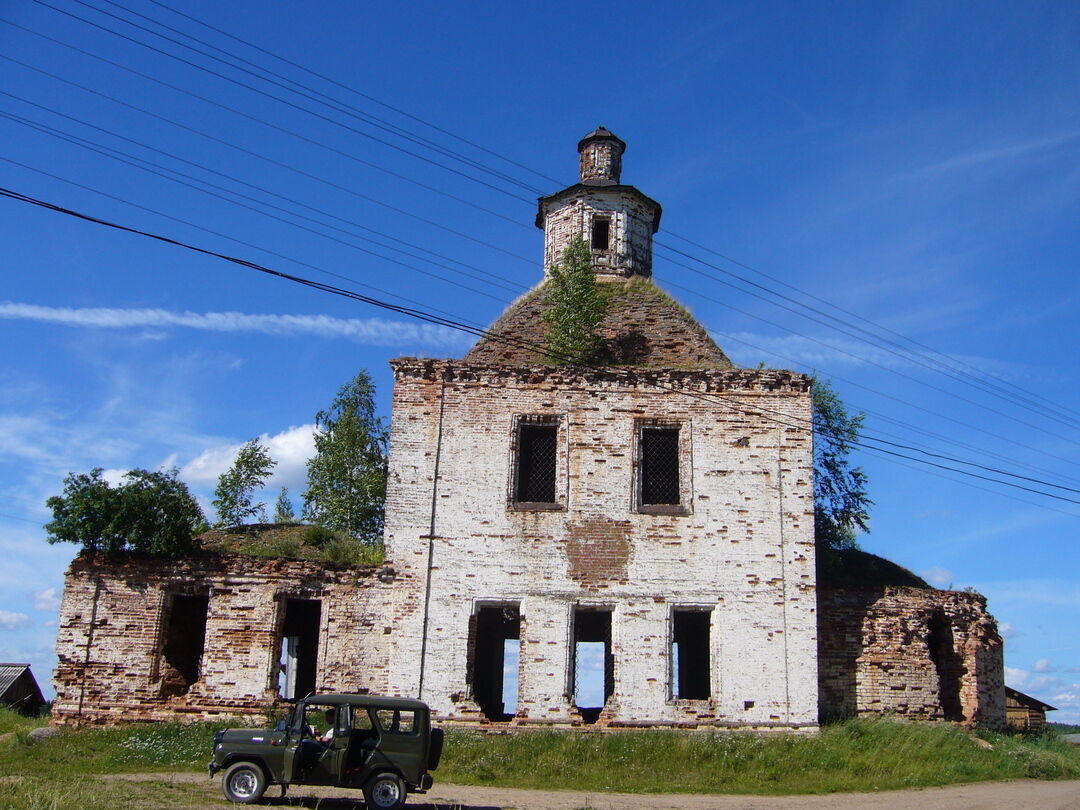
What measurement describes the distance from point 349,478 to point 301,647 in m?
5.09

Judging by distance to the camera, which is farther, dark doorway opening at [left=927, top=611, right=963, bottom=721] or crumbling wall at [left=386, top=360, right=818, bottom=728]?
dark doorway opening at [left=927, top=611, right=963, bottom=721]

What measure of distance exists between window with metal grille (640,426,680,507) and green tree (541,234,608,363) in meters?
2.09

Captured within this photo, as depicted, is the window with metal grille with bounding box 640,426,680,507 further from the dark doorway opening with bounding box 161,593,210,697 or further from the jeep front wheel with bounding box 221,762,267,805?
the jeep front wheel with bounding box 221,762,267,805

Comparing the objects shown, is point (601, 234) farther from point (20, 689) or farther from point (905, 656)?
point (20, 689)

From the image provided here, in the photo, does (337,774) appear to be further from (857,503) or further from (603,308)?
(857,503)

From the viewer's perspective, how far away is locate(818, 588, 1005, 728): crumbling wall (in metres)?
17.9

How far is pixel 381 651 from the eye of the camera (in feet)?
56.8

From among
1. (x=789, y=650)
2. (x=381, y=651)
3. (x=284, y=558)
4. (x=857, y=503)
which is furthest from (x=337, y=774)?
(x=857, y=503)

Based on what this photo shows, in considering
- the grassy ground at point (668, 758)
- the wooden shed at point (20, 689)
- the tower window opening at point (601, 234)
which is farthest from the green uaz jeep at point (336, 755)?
the wooden shed at point (20, 689)

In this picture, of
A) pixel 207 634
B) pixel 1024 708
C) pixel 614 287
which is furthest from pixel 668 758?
pixel 1024 708

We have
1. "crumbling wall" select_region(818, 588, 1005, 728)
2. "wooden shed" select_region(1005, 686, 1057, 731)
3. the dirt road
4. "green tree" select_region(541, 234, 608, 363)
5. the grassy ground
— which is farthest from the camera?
"wooden shed" select_region(1005, 686, 1057, 731)

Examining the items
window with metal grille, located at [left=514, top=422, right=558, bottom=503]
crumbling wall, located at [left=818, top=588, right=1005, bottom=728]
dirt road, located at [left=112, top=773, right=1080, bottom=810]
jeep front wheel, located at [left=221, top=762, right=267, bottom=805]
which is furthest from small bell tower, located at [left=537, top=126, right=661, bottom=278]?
jeep front wheel, located at [left=221, top=762, right=267, bottom=805]

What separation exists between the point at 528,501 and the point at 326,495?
11095 millimetres

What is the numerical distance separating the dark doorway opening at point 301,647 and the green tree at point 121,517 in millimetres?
4646
